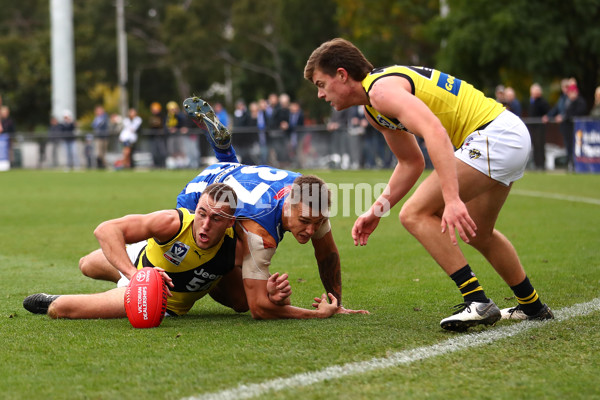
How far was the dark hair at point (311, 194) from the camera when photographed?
18.3 feet

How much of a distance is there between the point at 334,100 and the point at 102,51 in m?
55.8

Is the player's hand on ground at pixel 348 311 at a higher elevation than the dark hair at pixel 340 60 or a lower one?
lower

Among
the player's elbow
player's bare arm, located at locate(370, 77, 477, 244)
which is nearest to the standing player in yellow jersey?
player's bare arm, located at locate(370, 77, 477, 244)

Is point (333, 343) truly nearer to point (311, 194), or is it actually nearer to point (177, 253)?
point (311, 194)

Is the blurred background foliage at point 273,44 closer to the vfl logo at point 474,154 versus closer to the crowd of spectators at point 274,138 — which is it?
the crowd of spectators at point 274,138

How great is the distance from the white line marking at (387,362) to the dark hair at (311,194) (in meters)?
1.22

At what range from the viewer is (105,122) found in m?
31.6

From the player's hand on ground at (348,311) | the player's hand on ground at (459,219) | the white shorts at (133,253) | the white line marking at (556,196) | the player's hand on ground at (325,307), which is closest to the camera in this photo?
the player's hand on ground at (459,219)

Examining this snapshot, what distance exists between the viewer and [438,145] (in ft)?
15.7

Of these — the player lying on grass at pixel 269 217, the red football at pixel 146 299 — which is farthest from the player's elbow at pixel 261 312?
the red football at pixel 146 299

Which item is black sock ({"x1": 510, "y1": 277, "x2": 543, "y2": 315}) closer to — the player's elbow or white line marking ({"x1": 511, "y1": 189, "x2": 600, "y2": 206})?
the player's elbow

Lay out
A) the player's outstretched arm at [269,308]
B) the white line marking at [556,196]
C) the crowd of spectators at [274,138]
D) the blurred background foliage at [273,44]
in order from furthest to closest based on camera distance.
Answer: the blurred background foliage at [273,44] → the crowd of spectators at [274,138] → the white line marking at [556,196] → the player's outstretched arm at [269,308]

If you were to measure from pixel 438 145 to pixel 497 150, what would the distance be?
558 mm

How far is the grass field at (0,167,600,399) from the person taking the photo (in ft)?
13.2
